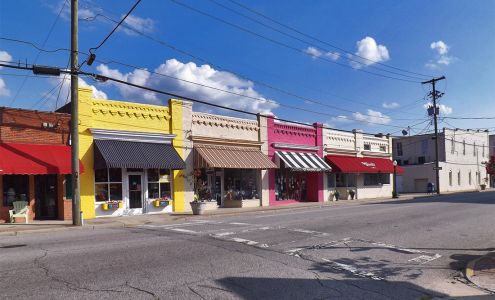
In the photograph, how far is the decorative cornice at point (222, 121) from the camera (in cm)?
2594

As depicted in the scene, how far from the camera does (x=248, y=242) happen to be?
11562 mm

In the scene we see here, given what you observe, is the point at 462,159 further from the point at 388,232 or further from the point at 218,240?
the point at 218,240

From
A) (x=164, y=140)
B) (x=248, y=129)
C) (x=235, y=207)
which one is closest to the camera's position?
(x=164, y=140)

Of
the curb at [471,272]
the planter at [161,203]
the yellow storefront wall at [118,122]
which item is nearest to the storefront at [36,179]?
the yellow storefront wall at [118,122]

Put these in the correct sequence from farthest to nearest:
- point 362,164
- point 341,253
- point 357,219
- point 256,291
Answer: point 362,164 < point 357,219 < point 341,253 < point 256,291

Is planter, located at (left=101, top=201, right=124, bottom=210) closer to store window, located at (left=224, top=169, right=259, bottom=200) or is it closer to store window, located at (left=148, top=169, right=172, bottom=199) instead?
store window, located at (left=148, top=169, right=172, bottom=199)

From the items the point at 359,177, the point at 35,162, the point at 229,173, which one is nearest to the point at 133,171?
the point at 35,162

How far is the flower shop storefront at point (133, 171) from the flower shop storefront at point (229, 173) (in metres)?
1.71

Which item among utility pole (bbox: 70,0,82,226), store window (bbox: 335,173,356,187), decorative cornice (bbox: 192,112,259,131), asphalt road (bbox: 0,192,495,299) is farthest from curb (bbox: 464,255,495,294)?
store window (bbox: 335,173,356,187)

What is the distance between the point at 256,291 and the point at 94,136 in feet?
54.1

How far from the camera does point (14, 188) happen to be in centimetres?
1920

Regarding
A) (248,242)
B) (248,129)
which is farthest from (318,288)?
(248,129)

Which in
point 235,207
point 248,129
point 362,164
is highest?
point 248,129

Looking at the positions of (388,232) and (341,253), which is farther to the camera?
(388,232)
